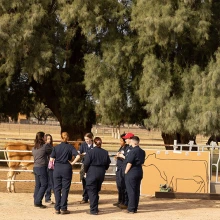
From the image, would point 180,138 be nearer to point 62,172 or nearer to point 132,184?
point 132,184

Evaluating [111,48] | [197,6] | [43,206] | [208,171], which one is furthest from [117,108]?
[43,206]

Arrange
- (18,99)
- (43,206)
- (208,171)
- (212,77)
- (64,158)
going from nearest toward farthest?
(64,158) < (43,206) < (208,171) < (212,77) < (18,99)

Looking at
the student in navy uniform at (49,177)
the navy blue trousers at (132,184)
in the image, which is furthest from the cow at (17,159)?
the navy blue trousers at (132,184)

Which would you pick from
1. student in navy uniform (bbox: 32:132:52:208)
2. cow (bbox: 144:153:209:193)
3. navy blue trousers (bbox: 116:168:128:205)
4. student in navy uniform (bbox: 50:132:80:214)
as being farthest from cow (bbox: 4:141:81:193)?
student in navy uniform (bbox: 50:132:80:214)

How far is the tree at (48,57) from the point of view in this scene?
69.0 feet

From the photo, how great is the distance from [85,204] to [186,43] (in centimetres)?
1019

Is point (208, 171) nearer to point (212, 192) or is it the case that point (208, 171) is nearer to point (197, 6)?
point (212, 192)

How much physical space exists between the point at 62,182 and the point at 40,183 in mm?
1132

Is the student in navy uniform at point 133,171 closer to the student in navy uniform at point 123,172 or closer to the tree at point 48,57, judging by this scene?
the student in navy uniform at point 123,172

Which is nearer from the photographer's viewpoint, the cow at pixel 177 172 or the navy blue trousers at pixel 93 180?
the navy blue trousers at pixel 93 180

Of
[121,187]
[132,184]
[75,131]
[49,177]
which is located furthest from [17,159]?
[75,131]

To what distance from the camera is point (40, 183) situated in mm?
12195

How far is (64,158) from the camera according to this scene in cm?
1115

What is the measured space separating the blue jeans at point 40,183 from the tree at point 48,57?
924cm
